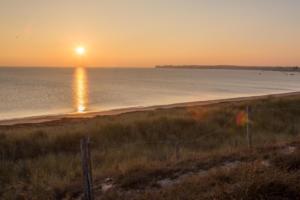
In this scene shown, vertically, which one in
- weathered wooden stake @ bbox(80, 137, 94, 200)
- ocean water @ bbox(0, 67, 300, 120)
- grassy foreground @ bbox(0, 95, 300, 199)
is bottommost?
ocean water @ bbox(0, 67, 300, 120)

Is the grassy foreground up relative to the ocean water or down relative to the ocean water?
up

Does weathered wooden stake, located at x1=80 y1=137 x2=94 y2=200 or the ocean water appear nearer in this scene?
weathered wooden stake, located at x1=80 y1=137 x2=94 y2=200

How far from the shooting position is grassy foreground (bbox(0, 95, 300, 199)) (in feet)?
17.8

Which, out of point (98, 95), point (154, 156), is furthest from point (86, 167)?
point (98, 95)

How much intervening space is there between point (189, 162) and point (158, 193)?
2.76 meters

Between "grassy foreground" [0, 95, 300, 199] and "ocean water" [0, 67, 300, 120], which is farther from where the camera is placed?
"ocean water" [0, 67, 300, 120]

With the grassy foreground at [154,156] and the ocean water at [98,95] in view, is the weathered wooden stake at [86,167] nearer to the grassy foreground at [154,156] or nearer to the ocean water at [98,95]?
the grassy foreground at [154,156]

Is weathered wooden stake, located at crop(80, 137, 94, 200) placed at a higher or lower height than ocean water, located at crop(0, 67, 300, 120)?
higher

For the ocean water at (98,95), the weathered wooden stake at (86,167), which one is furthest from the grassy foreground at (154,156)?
the ocean water at (98,95)

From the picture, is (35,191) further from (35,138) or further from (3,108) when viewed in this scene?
(3,108)

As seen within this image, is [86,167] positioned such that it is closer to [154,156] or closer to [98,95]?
[154,156]

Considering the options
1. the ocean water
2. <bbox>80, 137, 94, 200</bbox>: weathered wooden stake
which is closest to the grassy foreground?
<bbox>80, 137, 94, 200</bbox>: weathered wooden stake

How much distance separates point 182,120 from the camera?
17625 mm

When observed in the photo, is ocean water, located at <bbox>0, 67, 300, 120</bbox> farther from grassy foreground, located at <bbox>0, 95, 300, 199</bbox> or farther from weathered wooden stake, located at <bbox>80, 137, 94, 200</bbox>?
weathered wooden stake, located at <bbox>80, 137, 94, 200</bbox>
